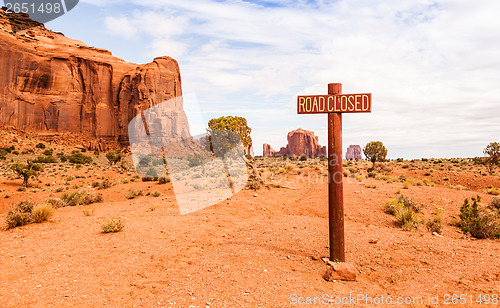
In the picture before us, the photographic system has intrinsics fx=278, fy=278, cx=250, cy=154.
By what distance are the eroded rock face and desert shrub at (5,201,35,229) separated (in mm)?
65582

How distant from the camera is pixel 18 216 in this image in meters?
9.52

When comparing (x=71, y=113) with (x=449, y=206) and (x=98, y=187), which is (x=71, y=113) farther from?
(x=449, y=206)

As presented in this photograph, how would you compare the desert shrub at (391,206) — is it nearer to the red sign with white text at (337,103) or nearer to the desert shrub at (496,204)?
the desert shrub at (496,204)

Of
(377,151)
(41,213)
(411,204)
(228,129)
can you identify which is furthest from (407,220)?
(377,151)

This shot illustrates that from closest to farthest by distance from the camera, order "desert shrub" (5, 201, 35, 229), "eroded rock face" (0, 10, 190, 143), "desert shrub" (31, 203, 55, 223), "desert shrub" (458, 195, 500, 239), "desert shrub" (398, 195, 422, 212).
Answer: "desert shrub" (458, 195, 500, 239)
"desert shrub" (5, 201, 35, 229)
"desert shrub" (31, 203, 55, 223)
"desert shrub" (398, 195, 422, 212)
"eroded rock face" (0, 10, 190, 143)

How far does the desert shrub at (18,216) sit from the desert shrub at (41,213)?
4.9 inches

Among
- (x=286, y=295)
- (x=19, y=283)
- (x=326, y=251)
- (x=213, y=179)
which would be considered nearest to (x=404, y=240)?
(x=326, y=251)

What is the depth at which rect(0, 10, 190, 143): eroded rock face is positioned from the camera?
62.0 metres

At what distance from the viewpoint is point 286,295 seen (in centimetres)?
491

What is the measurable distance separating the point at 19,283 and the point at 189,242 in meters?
3.88

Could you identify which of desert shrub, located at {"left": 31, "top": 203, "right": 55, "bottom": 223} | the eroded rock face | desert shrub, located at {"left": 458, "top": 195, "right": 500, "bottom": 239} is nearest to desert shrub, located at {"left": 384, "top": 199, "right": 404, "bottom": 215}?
desert shrub, located at {"left": 458, "top": 195, "right": 500, "bottom": 239}

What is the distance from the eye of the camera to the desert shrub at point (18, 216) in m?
9.44

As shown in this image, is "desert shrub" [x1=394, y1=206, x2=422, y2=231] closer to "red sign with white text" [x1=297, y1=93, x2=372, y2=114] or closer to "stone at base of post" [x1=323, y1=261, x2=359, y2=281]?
Result: "stone at base of post" [x1=323, y1=261, x2=359, y2=281]

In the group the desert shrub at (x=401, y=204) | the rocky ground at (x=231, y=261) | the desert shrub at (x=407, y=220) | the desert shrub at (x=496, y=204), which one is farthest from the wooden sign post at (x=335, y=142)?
the desert shrub at (x=496, y=204)
